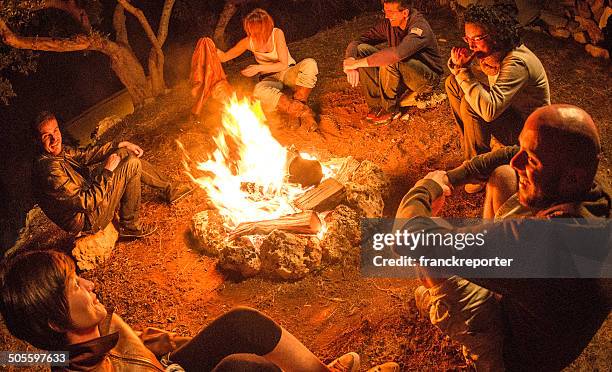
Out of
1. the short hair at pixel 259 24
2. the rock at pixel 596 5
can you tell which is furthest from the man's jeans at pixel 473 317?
the rock at pixel 596 5

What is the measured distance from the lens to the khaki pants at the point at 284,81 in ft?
21.1

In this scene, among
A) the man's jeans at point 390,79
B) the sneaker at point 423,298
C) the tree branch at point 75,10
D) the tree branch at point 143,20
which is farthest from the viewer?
the tree branch at point 143,20

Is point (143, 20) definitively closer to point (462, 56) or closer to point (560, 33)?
point (462, 56)

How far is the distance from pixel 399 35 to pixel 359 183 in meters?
2.01

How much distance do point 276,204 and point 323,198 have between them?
0.51 m

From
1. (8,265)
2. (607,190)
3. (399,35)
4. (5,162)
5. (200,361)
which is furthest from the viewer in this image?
(5,162)

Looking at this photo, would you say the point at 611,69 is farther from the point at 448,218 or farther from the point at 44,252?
the point at 44,252

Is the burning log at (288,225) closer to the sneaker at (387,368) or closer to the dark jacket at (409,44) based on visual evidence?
the sneaker at (387,368)

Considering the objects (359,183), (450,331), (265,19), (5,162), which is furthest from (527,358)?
(5,162)

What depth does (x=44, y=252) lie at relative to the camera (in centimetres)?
249

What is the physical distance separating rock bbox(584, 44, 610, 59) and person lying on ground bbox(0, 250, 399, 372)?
19.2 ft

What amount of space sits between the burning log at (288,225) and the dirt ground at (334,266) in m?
0.43

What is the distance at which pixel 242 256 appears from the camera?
4707 mm

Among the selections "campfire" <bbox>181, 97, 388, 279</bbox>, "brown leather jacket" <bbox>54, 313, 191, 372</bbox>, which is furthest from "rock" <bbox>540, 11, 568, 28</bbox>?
"brown leather jacket" <bbox>54, 313, 191, 372</bbox>
